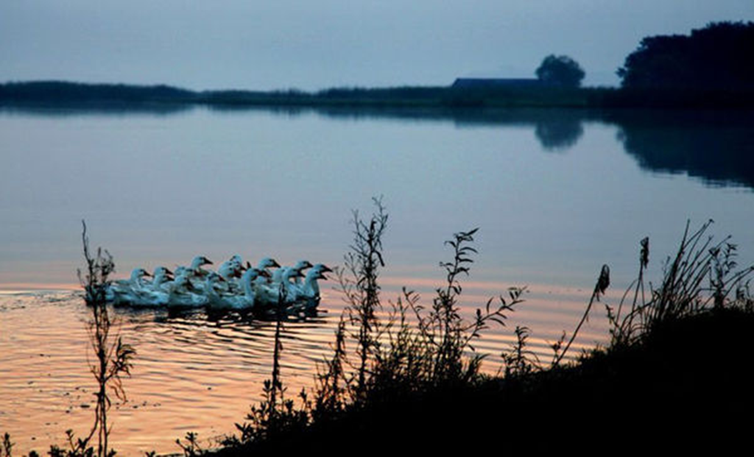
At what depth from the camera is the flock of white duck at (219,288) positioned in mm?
14250

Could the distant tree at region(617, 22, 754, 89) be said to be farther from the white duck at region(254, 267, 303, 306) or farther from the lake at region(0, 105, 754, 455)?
the white duck at region(254, 267, 303, 306)

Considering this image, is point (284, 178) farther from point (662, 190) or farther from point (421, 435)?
point (421, 435)

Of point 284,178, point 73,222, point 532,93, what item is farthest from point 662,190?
point 532,93

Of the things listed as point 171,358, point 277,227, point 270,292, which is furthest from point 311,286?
point 277,227

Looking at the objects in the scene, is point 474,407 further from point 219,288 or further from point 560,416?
point 219,288

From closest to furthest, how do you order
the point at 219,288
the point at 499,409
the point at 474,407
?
the point at 474,407
the point at 499,409
the point at 219,288

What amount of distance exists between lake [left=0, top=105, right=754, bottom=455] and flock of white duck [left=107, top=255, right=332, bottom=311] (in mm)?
365

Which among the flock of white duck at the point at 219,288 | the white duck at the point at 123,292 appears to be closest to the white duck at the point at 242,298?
the flock of white duck at the point at 219,288

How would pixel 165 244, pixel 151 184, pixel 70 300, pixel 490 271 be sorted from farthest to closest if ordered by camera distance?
pixel 151 184, pixel 165 244, pixel 490 271, pixel 70 300

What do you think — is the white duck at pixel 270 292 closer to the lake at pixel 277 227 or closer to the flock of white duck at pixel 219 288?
the flock of white duck at pixel 219 288

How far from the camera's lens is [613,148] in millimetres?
46312

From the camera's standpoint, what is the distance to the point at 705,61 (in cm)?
→ 9394

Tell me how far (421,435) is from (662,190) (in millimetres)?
23942

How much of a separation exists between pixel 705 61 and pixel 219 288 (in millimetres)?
86429
